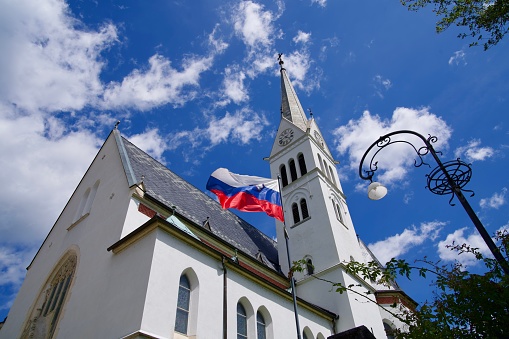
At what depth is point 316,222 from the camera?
2544 centimetres

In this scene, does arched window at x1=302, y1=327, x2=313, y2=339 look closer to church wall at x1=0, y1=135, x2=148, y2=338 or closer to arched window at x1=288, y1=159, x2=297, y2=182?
church wall at x1=0, y1=135, x2=148, y2=338

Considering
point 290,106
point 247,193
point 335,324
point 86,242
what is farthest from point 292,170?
point 86,242

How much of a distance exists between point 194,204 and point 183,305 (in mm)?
10460

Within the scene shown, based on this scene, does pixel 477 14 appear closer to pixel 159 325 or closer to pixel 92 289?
pixel 159 325

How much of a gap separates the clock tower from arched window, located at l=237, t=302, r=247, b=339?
457cm

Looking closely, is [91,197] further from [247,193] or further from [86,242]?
[247,193]

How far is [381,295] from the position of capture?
84.3 feet

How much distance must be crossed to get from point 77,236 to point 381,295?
20740 millimetres

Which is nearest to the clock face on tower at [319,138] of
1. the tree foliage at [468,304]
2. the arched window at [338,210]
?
the arched window at [338,210]

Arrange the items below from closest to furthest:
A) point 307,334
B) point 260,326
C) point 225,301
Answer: point 225,301
point 260,326
point 307,334

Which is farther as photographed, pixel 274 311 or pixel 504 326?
pixel 274 311

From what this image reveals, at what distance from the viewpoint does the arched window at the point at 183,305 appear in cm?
1127

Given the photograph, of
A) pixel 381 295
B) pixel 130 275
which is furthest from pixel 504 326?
pixel 381 295

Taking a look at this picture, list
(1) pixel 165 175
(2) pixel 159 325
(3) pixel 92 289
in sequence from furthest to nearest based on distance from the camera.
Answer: (1) pixel 165 175, (3) pixel 92 289, (2) pixel 159 325
